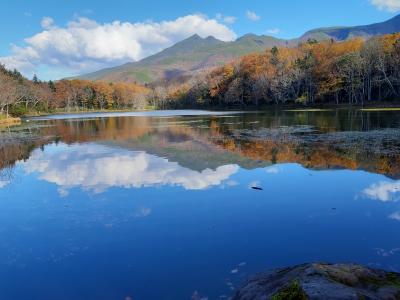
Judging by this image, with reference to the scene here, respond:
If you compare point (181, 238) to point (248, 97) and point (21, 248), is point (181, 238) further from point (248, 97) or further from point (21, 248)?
point (248, 97)

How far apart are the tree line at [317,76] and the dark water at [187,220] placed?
6323 cm

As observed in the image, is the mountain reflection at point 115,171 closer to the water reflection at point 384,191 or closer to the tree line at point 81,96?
the water reflection at point 384,191

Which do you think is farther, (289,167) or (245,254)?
(289,167)

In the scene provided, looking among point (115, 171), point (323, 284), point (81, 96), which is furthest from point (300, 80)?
point (81, 96)

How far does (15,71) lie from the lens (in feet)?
453

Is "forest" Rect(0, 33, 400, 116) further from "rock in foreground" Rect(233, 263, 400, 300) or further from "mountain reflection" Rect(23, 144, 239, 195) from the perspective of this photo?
"rock in foreground" Rect(233, 263, 400, 300)

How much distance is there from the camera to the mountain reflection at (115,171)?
1617 centimetres

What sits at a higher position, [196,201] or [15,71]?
[15,71]

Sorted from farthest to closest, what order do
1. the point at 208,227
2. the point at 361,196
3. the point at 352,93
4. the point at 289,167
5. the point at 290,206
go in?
the point at 352,93, the point at 289,167, the point at 361,196, the point at 290,206, the point at 208,227

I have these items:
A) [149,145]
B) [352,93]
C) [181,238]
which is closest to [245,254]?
[181,238]

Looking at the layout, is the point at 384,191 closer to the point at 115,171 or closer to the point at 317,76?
the point at 115,171

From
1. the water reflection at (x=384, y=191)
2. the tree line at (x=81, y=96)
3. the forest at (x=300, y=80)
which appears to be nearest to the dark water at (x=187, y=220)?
the water reflection at (x=384, y=191)

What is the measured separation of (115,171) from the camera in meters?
19.0

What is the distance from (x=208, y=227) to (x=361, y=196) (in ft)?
19.3
